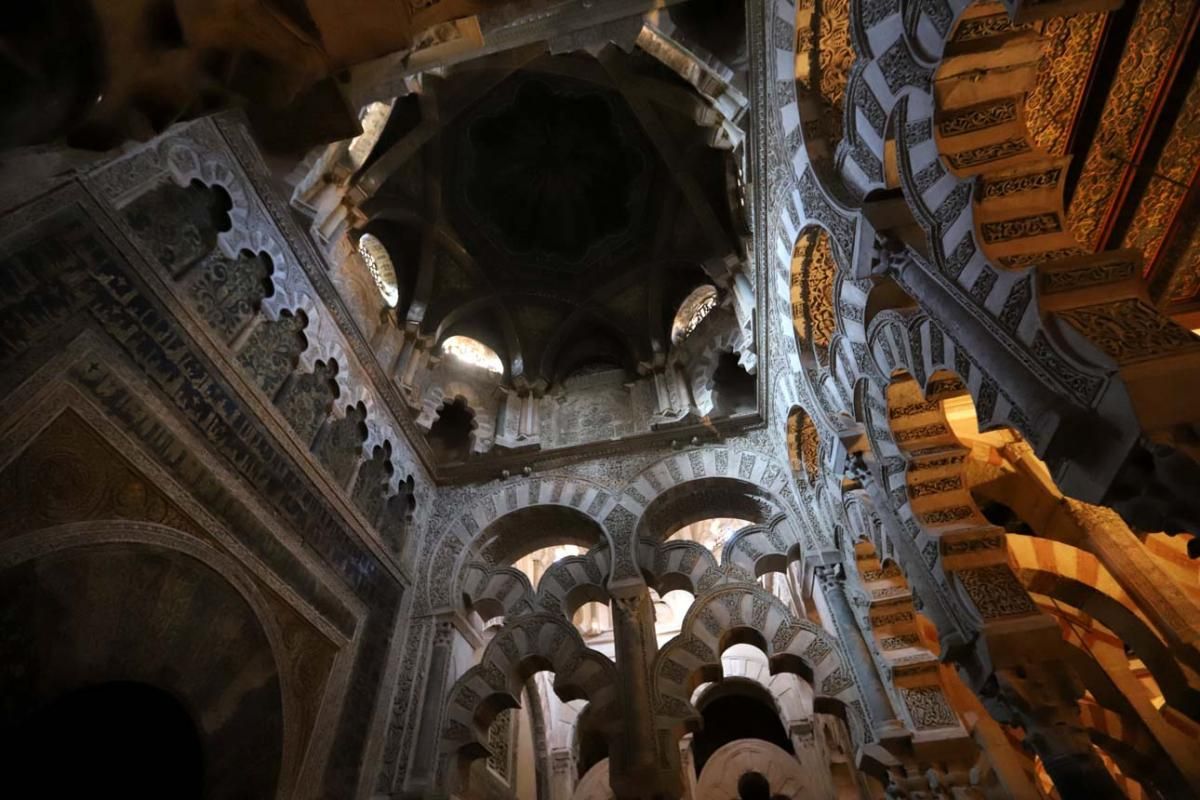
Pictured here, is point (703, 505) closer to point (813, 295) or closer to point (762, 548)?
point (762, 548)

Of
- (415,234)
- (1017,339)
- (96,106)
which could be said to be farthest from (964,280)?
(415,234)

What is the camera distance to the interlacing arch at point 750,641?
6523mm

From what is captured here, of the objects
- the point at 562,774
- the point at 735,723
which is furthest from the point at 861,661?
the point at 735,723

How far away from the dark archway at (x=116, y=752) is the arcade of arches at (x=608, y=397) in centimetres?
3

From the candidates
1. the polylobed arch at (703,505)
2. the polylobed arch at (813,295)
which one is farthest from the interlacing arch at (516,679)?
the polylobed arch at (813,295)

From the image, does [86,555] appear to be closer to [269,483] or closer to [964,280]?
[269,483]

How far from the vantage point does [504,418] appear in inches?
394

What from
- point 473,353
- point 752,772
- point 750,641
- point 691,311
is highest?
point 691,311

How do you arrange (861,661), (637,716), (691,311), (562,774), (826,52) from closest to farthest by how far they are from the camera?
(826,52), (861,661), (637,716), (691,311), (562,774)

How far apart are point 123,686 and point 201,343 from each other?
274 cm

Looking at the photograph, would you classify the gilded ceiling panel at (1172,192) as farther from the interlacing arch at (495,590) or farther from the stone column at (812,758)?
the stone column at (812,758)

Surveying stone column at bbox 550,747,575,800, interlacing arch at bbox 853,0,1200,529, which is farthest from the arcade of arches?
stone column at bbox 550,747,575,800

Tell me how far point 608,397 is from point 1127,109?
720 centimetres

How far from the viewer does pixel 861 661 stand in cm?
641
